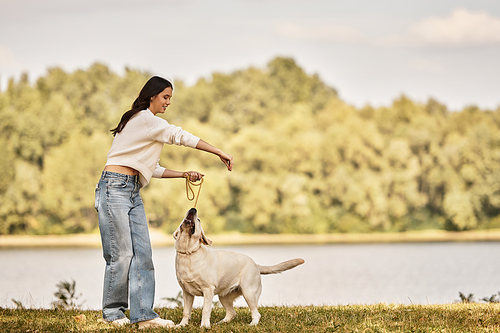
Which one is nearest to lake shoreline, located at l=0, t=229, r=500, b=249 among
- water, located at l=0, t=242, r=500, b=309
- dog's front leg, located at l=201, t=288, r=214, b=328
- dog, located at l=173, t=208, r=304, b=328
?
water, located at l=0, t=242, r=500, b=309

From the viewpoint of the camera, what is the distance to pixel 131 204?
18.7 ft

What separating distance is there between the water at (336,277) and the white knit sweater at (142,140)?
24.4 ft

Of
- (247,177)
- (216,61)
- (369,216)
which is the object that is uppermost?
(216,61)

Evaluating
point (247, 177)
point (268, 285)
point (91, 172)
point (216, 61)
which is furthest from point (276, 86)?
point (268, 285)

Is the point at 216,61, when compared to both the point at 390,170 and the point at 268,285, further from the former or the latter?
the point at 268,285

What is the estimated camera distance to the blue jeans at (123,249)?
18.1 ft

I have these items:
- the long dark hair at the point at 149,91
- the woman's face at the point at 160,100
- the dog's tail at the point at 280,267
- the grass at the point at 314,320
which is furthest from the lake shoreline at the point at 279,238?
the long dark hair at the point at 149,91

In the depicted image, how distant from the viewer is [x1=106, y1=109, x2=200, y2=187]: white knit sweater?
544cm

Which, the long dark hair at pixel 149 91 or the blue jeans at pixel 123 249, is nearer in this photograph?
the blue jeans at pixel 123 249

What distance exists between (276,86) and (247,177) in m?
24.0

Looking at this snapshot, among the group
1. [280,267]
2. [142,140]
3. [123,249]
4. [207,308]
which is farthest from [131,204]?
[280,267]

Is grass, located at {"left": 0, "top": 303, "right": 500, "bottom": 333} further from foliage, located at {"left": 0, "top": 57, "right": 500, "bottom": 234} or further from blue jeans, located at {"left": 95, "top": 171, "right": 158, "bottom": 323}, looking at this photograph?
foliage, located at {"left": 0, "top": 57, "right": 500, "bottom": 234}

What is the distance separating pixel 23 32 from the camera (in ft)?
225

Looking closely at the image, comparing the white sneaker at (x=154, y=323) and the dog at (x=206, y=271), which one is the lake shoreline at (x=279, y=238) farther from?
the white sneaker at (x=154, y=323)
